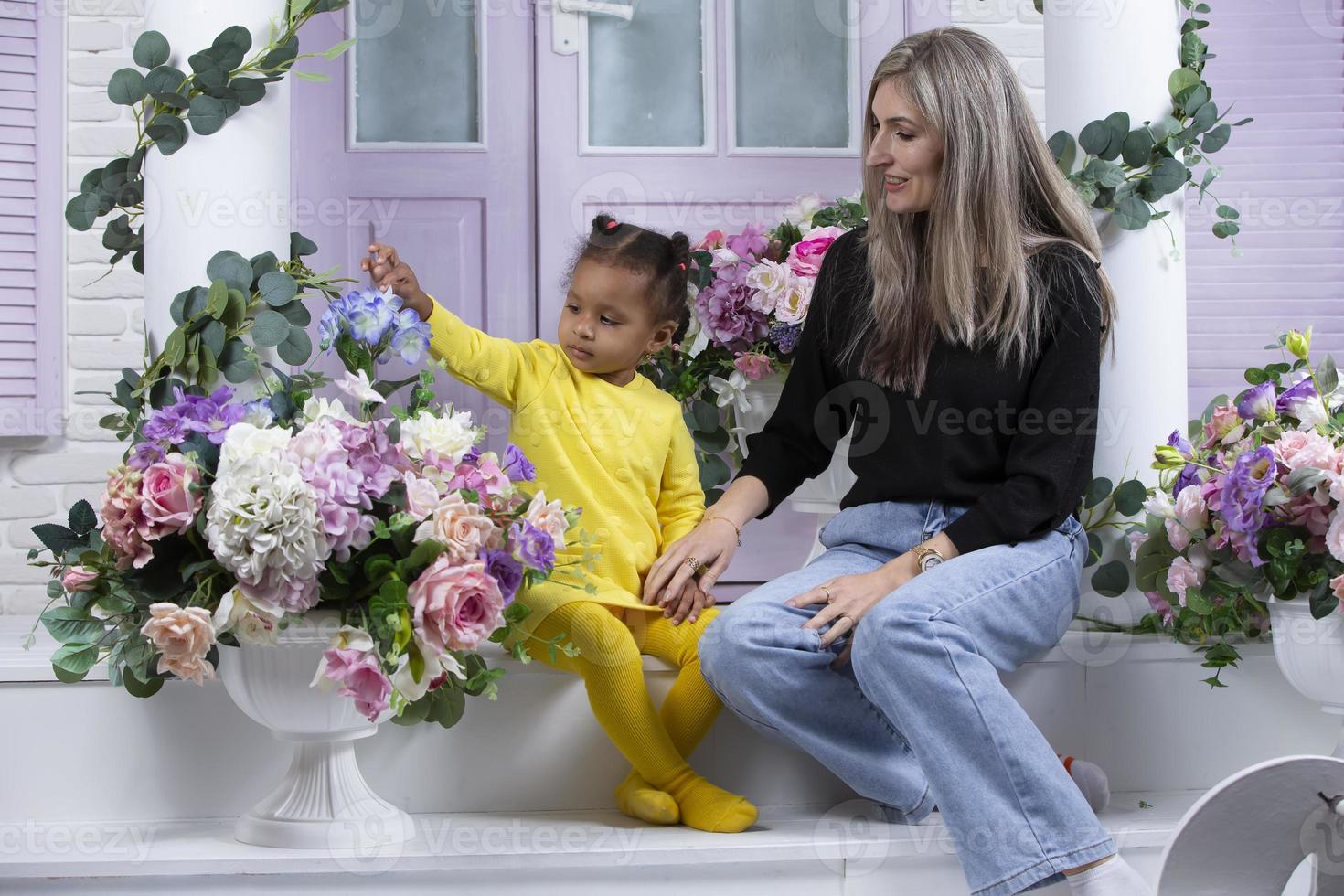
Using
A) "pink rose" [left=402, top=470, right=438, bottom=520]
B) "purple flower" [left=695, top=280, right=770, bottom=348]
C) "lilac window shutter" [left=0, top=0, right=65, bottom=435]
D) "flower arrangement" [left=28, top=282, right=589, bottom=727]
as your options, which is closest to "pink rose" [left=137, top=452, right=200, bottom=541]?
"flower arrangement" [left=28, top=282, right=589, bottom=727]

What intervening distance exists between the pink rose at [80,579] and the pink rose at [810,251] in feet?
3.71

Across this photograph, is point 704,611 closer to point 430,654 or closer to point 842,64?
point 430,654

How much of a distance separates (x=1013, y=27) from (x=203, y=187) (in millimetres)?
2008

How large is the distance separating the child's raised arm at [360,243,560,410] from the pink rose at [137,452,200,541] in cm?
42

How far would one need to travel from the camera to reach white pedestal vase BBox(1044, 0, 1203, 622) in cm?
187

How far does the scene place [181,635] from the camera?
1.31 m

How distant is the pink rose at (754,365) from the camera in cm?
204

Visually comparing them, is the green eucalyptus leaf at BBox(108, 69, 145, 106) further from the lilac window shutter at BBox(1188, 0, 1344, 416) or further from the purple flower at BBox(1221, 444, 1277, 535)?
the lilac window shutter at BBox(1188, 0, 1344, 416)

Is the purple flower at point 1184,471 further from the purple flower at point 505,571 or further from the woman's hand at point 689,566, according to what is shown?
the purple flower at point 505,571

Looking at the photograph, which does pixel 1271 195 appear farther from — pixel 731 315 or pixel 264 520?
pixel 264 520

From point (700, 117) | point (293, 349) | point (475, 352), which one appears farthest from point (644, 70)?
point (293, 349)

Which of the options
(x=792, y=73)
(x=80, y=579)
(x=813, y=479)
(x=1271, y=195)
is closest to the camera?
(x=80, y=579)

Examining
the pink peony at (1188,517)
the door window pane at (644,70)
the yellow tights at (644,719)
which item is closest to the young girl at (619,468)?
the yellow tights at (644,719)

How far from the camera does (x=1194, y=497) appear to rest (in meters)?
1.57
